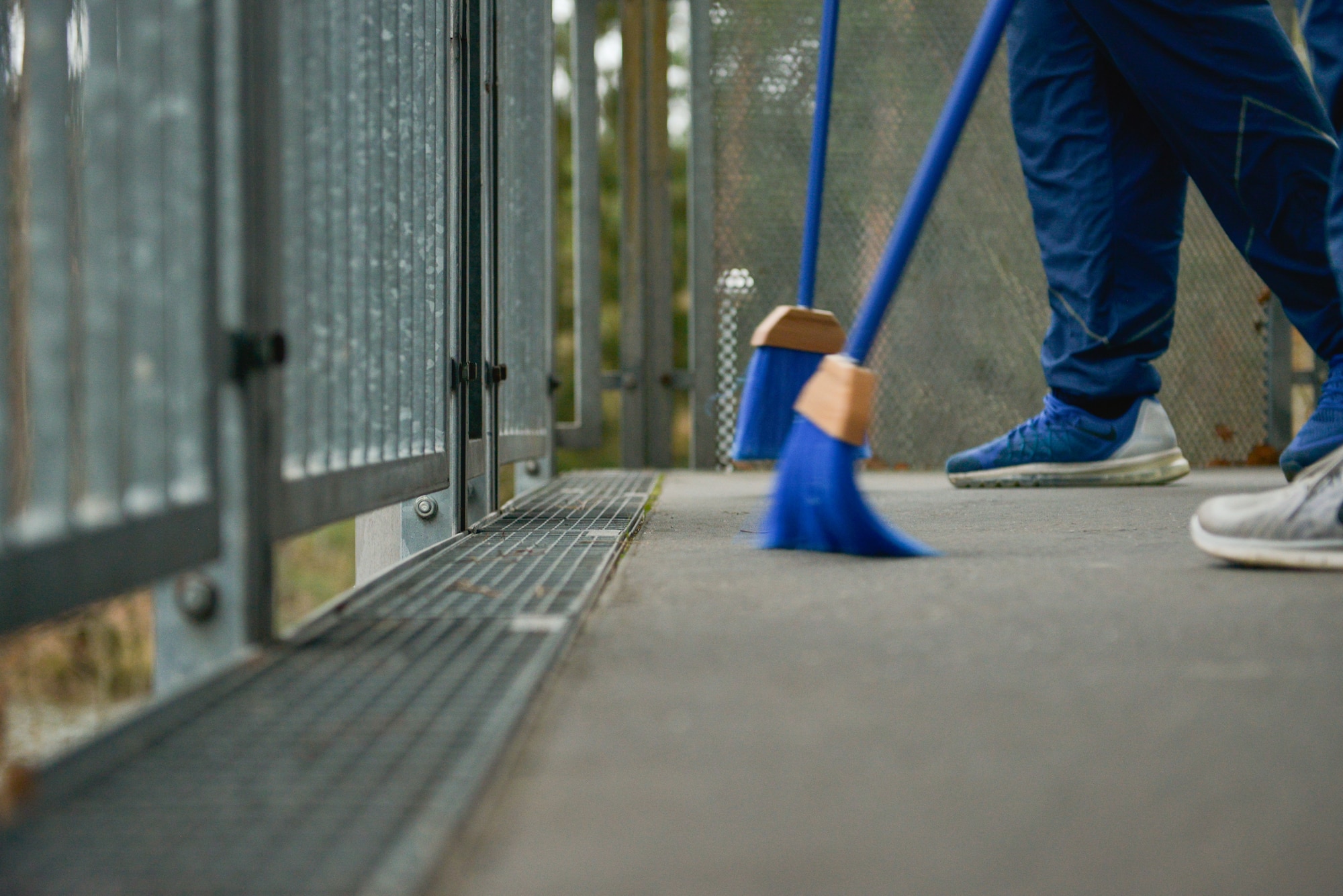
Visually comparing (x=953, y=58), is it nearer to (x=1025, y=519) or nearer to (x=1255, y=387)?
(x=1255, y=387)

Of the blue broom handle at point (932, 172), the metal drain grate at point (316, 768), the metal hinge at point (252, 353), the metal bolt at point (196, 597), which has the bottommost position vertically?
the metal drain grate at point (316, 768)

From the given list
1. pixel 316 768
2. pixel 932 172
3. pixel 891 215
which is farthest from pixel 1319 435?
pixel 891 215

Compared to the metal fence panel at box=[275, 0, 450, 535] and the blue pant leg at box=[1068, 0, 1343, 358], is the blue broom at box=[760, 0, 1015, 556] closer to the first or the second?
the metal fence panel at box=[275, 0, 450, 535]

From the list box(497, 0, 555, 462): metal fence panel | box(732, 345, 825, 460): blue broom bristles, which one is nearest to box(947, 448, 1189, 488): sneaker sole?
box(732, 345, 825, 460): blue broom bristles

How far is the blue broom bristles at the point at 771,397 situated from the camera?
2180 mm

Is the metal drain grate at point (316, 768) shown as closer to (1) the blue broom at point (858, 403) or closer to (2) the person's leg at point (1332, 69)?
(1) the blue broom at point (858, 403)

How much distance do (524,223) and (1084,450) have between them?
1.33 m

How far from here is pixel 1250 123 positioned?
2.05 meters

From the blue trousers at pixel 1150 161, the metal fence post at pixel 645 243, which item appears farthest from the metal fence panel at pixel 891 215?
the blue trousers at pixel 1150 161

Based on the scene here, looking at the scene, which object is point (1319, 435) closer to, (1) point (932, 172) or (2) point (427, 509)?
→ (1) point (932, 172)

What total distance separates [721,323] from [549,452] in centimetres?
78

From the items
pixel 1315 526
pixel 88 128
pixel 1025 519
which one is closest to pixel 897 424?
pixel 1025 519

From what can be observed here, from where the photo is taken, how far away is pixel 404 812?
1.79 feet

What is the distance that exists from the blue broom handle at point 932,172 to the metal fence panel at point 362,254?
0.56m
